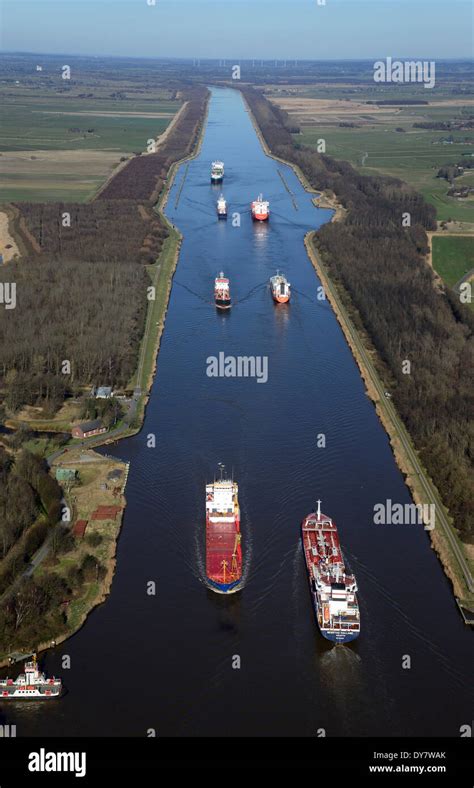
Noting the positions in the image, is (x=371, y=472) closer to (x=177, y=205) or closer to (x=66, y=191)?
(x=177, y=205)

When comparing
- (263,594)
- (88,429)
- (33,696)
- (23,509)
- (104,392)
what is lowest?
(33,696)

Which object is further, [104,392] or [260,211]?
[260,211]

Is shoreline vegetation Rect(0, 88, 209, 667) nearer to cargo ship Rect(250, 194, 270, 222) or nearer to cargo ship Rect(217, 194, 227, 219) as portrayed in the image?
cargo ship Rect(250, 194, 270, 222)

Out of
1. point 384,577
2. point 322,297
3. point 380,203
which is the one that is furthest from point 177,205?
point 384,577

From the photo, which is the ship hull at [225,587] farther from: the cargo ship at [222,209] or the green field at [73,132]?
the green field at [73,132]

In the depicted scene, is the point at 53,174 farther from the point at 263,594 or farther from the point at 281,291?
the point at 263,594

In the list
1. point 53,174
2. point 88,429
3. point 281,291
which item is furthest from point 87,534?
point 53,174
